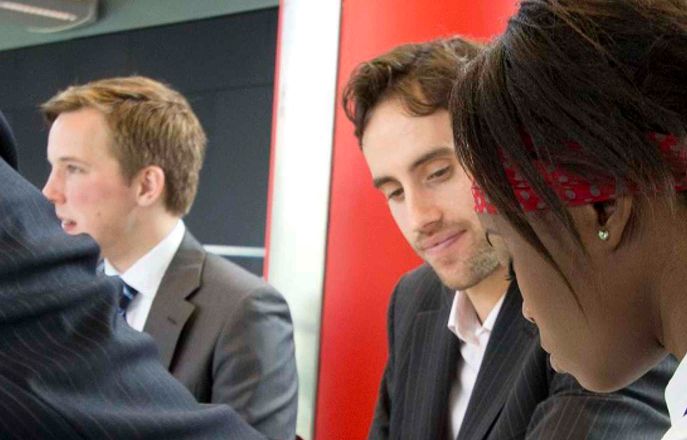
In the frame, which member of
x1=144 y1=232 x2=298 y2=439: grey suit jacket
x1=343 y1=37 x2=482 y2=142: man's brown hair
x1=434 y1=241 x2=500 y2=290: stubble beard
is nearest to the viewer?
x1=434 y1=241 x2=500 y2=290: stubble beard

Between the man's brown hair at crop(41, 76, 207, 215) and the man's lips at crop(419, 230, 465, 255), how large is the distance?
1033 mm

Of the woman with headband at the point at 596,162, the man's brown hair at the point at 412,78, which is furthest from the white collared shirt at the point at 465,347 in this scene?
the woman with headband at the point at 596,162

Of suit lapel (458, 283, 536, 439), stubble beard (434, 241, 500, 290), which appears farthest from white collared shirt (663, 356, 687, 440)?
stubble beard (434, 241, 500, 290)

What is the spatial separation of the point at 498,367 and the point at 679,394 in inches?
33.8

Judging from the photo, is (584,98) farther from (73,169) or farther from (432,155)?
(73,169)

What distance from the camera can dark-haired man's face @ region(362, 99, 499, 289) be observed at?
1848 mm

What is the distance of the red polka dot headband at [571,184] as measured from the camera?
2.73 ft

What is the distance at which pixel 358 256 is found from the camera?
2736mm

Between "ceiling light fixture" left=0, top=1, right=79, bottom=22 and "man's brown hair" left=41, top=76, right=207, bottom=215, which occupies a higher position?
"ceiling light fixture" left=0, top=1, right=79, bottom=22

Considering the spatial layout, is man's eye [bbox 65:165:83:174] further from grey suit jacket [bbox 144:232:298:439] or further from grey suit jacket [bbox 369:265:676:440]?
grey suit jacket [bbox 369:265:676:440]

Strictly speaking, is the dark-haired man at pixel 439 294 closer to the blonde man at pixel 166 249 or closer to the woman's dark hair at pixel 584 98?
the blonde man at pixel 166 249

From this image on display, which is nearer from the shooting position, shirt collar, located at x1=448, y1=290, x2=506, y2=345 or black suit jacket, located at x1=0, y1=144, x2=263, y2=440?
black suit jacket, located at x1=0, y1=144, x2=263, y2=440

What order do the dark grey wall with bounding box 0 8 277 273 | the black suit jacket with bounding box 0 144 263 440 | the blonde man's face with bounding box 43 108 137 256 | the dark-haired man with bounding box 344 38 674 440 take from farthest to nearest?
the dark grey wall with bounding box 0 8 277 273 → the blonde man's face with bounding box 43 108 137 256 → the dark-haired man with bounding box 344 38 674 440 → the black suit jacket with bounding box 0 144 263 440

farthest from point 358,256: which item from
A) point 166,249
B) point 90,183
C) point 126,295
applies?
point 90,183
